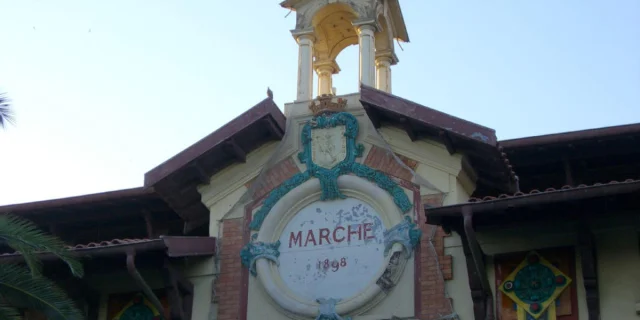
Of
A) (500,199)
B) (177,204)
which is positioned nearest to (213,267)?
(177,204)

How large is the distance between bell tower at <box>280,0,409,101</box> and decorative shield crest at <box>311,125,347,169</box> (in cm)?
87

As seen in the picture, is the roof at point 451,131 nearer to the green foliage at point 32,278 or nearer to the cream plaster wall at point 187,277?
the cream plaster wall at point 187,277

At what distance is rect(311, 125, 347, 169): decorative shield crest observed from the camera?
60.0ft

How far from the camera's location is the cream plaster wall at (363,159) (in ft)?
55.5

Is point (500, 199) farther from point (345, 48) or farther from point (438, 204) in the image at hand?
point (345, 48)

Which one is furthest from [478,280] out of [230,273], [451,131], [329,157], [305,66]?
[305,66]

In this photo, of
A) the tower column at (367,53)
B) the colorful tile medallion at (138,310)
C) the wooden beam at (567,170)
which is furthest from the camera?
the tower column at (367,53)

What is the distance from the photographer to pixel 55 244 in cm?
1692

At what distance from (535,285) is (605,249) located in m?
0.99

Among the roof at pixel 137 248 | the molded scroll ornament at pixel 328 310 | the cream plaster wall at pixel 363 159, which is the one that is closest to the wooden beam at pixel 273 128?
the cream plaster wall at pixel 363 159

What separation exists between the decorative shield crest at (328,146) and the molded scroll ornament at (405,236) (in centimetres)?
145

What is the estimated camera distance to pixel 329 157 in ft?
60.1

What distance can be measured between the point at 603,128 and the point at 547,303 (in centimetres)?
241

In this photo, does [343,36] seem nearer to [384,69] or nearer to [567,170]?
[384,69]
